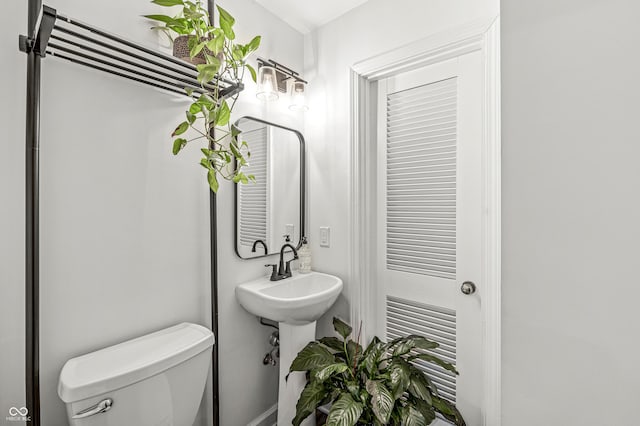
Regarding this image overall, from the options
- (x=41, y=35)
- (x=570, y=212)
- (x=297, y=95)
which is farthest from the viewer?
(x=297, y=95)

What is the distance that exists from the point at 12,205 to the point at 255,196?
3.05ft

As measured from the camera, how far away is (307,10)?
1.69 m

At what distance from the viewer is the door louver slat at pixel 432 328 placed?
148cm

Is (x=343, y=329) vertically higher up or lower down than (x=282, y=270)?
lower down

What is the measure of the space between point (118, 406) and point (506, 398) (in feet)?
3.70

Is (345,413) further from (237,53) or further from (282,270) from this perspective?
(237,53)

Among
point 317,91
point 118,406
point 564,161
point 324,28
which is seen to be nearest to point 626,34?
point 564,161

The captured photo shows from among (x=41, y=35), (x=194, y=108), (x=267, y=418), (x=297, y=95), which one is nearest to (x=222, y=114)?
(x=194, y=108)

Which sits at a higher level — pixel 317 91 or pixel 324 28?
pixel 324 28

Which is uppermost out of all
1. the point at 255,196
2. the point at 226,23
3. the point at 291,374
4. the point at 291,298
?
the point at 226,23

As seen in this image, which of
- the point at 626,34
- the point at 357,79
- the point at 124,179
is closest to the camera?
the point at 626,34

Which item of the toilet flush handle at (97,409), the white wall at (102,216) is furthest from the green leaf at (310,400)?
the toilet flush handle at (97,409)

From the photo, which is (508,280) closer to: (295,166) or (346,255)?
(346,255)

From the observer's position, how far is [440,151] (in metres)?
1.50
